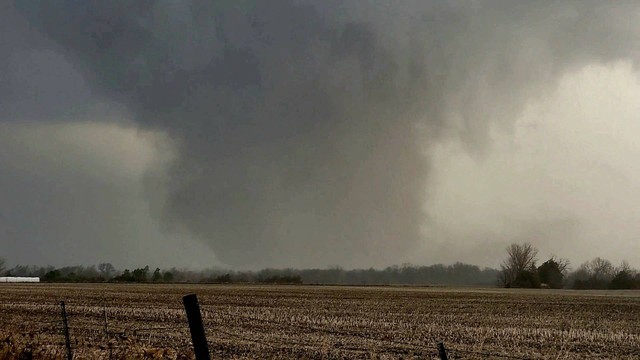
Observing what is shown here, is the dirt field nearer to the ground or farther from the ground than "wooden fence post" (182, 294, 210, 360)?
nearer to the ground

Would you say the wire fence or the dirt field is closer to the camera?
the dirt field

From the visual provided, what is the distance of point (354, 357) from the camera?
61.6 feet

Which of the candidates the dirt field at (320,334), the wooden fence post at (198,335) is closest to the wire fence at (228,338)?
the dirt field at (320,334)

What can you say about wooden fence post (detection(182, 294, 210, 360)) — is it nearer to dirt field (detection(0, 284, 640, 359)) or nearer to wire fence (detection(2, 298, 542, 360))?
dirt field (detection(0, 284, 640, 359))

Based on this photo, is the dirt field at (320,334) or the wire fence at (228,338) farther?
the wire fence at (228,338)

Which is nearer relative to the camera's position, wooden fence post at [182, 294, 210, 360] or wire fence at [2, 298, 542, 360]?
wooden fence post at [182, 294, 210, 360]

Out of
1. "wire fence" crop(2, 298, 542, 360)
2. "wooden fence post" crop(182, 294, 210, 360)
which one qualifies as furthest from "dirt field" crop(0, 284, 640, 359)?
"wooden fence post" crop(182, 294, 210, 360)

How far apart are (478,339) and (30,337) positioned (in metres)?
15.2

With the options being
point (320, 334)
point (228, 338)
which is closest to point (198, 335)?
point (228, 338)

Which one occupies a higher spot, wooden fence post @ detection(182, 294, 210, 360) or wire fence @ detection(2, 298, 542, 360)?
wooden fence post @ detection(182, 294, 210, 360)

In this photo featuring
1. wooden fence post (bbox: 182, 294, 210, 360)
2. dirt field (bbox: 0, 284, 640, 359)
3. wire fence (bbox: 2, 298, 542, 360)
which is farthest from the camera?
wire fence (bbox: 2, 298, 542, 360)

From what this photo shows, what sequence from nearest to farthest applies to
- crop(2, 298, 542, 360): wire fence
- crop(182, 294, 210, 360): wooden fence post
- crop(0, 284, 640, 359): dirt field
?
crop(182, 294, 210, 360): wooden fence post
crop(0, 284, 640, 359): dirt field
crop(2, 298, 542, 360): wire fence

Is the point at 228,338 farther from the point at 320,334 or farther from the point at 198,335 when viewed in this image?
the point at 198,335

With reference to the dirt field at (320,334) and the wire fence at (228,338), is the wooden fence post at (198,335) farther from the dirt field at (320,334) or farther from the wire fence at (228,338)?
the wire fence at (228,338)
